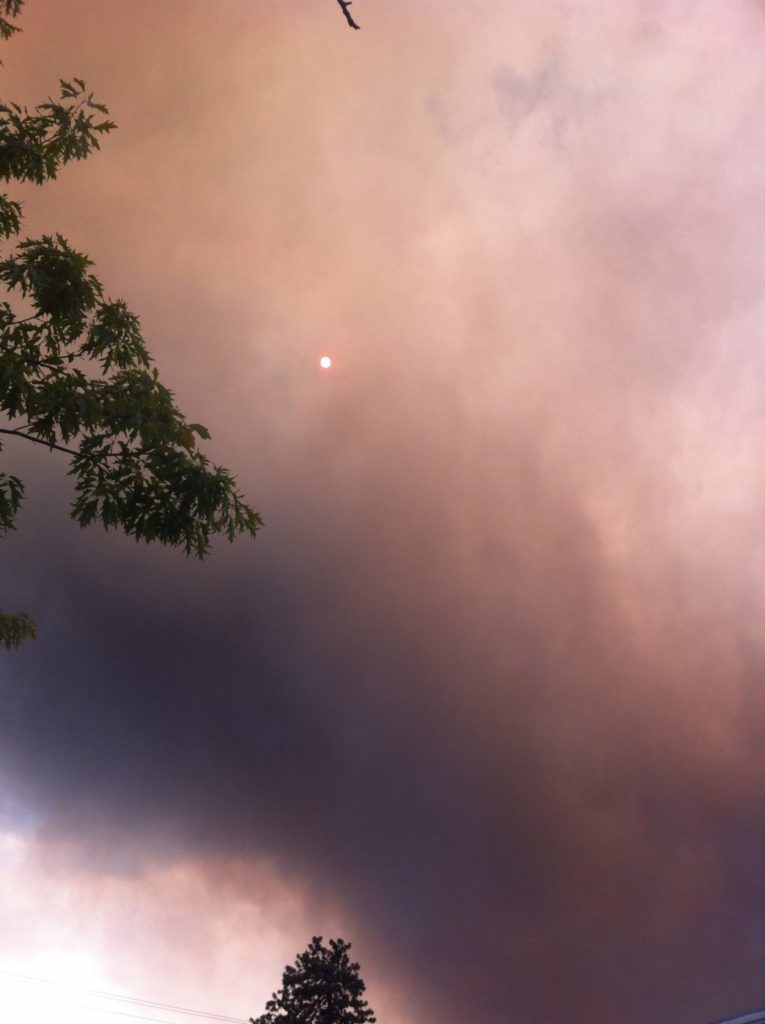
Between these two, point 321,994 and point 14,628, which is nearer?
point 14,628

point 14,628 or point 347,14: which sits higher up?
point 347,14

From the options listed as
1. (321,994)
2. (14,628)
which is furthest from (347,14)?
(321,994)

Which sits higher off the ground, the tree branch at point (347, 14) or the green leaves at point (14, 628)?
the tree branch at point (347, 14)

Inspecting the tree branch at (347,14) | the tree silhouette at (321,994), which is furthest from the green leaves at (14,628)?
the tree silhouette at (321,994)

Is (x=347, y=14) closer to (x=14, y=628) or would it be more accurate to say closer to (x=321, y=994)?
(x=14, y=628)

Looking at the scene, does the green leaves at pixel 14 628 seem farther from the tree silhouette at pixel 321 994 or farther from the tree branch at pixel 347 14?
the tree silhouette at pixel 321 994

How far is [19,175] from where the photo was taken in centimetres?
909

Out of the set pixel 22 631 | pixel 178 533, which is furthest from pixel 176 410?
pixel 22 631

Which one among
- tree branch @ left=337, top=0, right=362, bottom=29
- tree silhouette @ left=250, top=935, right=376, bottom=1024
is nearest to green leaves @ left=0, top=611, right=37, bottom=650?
tree branch @ left=337, top=0, right=362, bottom=29

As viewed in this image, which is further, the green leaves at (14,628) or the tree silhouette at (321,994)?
the tree silhouette at (321,994)

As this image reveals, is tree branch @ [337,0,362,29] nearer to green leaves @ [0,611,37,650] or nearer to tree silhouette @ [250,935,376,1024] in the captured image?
green leaves @ [0,611,37,650]

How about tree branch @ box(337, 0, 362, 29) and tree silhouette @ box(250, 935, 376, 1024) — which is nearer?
tree branch @ box(337, 0, 362, 29)

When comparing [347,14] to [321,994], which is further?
[321,994]

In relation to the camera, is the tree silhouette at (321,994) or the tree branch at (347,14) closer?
the tree branch at (347,14)
